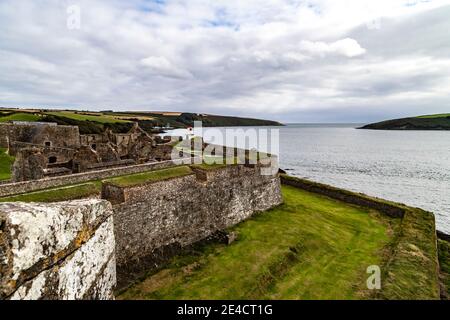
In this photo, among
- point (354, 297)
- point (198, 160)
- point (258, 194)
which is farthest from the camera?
point (258, 194)

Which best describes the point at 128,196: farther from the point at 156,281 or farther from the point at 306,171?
the point at 306,171

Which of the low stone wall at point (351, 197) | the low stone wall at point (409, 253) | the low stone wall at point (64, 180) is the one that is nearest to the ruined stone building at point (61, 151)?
the low stone wall at point (64, 180)

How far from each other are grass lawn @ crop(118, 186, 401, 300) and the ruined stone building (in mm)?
11713

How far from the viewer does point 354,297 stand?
13.0m

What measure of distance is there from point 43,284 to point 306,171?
61.0m

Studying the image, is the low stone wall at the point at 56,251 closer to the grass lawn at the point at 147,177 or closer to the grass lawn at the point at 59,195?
the grass lawn at the point at 59,195

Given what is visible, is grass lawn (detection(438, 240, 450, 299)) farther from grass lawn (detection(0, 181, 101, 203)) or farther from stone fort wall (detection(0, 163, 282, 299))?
grass lawn (detection(0, 181, 101, 203))

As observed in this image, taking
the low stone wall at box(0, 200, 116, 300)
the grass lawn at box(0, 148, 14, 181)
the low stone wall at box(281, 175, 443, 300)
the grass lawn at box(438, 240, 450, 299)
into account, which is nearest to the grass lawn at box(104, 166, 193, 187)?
the low stone wall at box(0, 200, 116, 300)

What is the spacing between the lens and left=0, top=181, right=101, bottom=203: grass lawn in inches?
434

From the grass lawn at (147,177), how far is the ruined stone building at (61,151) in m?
8.44

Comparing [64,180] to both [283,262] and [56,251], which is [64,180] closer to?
[283,262]

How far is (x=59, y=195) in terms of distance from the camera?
1174cm

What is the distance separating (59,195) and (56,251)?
1085cm
